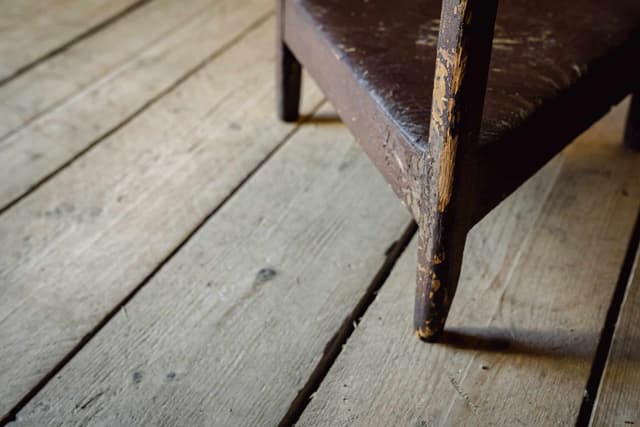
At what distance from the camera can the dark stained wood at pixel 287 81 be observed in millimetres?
1172

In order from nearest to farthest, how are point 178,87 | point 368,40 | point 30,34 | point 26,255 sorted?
point 368,40 → point 26,255 → point 178,87 → point 30,34

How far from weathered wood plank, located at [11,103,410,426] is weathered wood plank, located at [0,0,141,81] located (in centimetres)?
60

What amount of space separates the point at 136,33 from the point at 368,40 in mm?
777

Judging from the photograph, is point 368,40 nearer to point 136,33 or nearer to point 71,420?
point 71,420

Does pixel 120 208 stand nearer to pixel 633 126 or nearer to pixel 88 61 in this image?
pixel 88 61

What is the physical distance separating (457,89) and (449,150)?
6cm

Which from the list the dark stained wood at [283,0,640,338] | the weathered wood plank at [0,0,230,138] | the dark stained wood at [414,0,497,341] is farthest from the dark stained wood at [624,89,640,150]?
the weathered wood plank at [0,0,230,138]

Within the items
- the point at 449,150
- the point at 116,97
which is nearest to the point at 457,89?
the point at 449,150

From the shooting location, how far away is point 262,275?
97 cm

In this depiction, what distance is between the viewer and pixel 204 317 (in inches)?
36.0

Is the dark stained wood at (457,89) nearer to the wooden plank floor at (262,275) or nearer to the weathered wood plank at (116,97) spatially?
the wooden plank floor at (262,275)

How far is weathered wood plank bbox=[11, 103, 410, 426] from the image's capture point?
0.81m

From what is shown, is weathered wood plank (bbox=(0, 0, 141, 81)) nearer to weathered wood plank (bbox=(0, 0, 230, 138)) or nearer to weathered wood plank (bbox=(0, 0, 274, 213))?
weathered wood plank (bbox=(0, 0, 230, 138))

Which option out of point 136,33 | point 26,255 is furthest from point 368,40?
point 136,33
